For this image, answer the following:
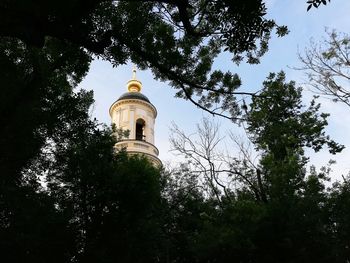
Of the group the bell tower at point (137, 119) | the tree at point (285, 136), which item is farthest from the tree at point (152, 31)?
the bell tower at point (137, 119)

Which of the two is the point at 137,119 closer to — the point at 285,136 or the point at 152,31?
the point at 285,136

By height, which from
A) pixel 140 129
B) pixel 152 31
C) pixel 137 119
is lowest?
pixel 152 31

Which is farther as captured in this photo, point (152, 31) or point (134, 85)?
point (134, 85)

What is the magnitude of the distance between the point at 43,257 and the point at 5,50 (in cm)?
532

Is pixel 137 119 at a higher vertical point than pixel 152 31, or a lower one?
higher

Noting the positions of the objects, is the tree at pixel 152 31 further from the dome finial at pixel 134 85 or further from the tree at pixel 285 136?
the dome finial at pixel 134 85

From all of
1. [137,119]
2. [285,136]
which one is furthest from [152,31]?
[137,119]

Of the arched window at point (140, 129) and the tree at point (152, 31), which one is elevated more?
the arched window at point (140, 129)

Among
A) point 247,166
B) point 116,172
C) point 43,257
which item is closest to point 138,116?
point 247,166

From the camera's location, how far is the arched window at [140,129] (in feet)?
85.5

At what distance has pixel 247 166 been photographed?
1683 cm

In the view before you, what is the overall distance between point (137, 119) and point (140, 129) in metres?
0.81

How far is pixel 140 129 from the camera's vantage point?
2656 centimetres

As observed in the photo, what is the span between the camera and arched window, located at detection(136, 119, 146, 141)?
1026 inches
